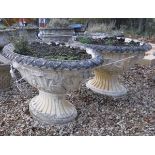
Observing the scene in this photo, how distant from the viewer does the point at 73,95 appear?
12.9 ft

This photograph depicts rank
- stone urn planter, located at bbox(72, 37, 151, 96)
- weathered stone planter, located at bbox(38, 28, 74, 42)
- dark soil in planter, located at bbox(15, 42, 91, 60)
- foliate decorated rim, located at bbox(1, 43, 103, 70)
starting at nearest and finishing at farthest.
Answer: foliate decorated rim, located at bbox(1, 43, 103, 70) < dark soil in planter, located at bbox(15, 42, 91, 60) < stone urn planter, located at bbox(72, 37, 151, 96) < weathered stone planter, located at bbox(38, 28, 74, 42)

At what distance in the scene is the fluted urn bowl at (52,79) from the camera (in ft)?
8.82

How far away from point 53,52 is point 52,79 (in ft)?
1.62

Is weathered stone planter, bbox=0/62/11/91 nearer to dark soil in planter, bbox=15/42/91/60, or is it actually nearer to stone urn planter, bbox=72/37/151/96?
dark soil in planter, bbox=15/42/91/60

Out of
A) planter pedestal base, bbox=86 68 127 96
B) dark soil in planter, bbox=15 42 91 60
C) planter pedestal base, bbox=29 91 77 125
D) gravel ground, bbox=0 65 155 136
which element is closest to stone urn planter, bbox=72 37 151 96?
planter pedestal base, bbox=86 68 127 96

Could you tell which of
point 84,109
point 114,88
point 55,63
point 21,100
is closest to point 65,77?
point 55,63

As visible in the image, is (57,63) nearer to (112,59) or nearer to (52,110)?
(52,110)

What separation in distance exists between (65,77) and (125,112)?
1119mm

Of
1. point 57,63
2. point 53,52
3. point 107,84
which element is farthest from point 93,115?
point 57,63

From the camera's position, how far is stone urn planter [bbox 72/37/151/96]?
3680 mm

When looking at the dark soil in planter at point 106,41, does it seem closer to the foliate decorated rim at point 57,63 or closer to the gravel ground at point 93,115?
the gravel ground at point 93,115

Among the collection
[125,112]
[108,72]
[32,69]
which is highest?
[32,69]

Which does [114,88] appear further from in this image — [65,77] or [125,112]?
[65,77]

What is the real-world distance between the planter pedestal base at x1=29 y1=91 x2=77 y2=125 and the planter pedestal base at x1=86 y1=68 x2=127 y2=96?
36.2 inches
